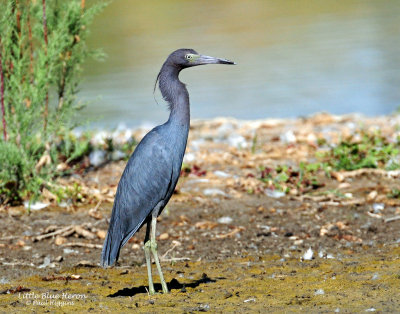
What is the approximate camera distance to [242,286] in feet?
18.6

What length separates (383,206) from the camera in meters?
7.90

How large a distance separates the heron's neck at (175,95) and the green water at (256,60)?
3.77 meters

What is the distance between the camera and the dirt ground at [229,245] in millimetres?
5250

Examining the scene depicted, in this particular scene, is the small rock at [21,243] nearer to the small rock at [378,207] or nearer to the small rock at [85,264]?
the small rock at [85,264]

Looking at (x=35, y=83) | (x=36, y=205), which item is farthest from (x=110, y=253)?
(x=35, y=83)

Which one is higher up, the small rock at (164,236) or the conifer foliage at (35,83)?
the conifer foliage at (35,83)

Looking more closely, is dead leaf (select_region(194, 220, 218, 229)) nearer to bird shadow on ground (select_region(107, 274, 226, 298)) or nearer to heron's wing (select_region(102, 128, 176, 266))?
bird shadow on ground (select_region(107, 274, 226, 298))

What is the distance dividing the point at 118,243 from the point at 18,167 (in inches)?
96.5

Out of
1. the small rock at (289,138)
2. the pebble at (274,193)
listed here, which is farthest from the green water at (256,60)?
the pebble at (274,193)

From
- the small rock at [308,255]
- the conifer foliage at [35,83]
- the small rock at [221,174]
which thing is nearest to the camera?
the small rock at [308,255]

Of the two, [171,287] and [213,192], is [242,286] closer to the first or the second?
[171,287]

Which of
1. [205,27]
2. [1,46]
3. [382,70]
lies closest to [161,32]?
[205,27]

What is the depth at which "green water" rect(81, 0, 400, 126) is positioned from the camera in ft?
45.0

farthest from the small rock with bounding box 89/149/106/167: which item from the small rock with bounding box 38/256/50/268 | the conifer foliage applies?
the small rock with bounding box 38/256/50/268
